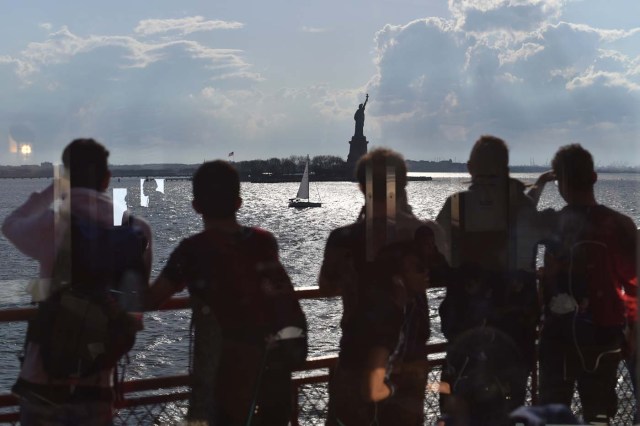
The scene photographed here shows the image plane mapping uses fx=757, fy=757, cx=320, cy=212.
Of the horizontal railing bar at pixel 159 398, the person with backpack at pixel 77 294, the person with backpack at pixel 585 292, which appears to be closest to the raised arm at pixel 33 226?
the person with backpack at pixel 77 294

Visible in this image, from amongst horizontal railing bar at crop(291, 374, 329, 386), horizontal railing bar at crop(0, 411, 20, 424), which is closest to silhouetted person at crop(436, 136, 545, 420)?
horizontal railing bar at crop(291, 374, 329, 386)

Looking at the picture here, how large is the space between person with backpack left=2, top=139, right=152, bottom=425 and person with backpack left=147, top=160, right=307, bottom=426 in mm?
155

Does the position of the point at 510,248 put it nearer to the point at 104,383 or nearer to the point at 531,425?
the point at 531,425

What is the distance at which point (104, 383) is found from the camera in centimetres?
260

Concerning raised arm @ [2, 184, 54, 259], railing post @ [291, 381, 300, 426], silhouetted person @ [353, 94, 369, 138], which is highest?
silhouetted person @ [353, 94, 369, 138]

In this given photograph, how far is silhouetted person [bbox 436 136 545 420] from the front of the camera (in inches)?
124

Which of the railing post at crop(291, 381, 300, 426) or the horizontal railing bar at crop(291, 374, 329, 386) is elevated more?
the horizontal railing bar at crop(291, 374, 329, 386)

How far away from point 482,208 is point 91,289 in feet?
5.28

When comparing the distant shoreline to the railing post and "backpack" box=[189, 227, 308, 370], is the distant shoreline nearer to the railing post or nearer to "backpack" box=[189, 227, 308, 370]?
"backpack" box=[189, 227, 308, 370]

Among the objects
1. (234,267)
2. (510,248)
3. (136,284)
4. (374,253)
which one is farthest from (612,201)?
(136,284)

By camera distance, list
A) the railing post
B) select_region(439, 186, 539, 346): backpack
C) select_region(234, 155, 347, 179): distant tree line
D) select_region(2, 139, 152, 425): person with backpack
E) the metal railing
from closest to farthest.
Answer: select_region(2, 139, 152, 425): person with backpack, the metal railing, select_region(439, 186, 539, 346): backpack, select_region(234, 155, 347, 179): distant tree line, the railing post

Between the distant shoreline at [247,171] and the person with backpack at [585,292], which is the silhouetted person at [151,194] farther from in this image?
the person with backpack at [585,292]

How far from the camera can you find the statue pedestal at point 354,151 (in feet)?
10.2

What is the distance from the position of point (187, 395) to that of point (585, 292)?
1747 mm
